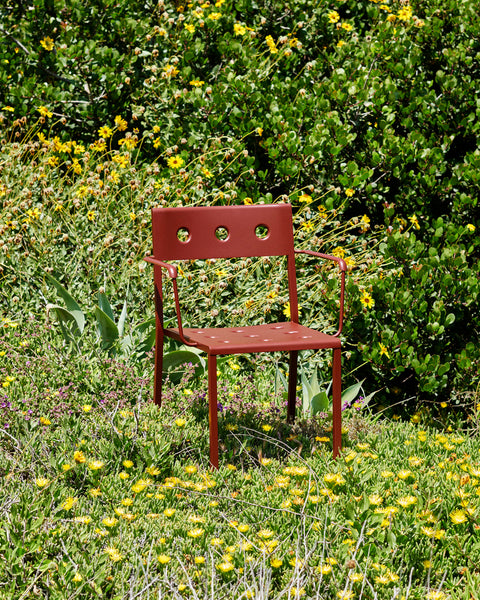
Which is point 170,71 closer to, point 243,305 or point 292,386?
point 243,305

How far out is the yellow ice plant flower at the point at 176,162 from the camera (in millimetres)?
4836

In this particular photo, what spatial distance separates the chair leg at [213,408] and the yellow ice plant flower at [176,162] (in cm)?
223

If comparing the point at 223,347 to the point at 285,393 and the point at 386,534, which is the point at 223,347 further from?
the point at 285,393

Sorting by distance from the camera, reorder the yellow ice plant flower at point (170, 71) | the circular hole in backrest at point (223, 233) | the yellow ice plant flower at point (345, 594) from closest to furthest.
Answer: the yellow ice plant flower at point (345, 594), the circular hole in backrest at point (223, 233), the yellow ice plant flower at point (170, 71)

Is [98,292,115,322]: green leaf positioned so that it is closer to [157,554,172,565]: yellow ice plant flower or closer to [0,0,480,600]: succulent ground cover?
[0,0,480,600]: succulent ground cover

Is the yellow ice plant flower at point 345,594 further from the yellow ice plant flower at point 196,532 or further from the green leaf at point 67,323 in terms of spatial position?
the green leaf at point 67,323

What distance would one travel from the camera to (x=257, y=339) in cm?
301

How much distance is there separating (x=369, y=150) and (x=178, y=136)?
1216mm

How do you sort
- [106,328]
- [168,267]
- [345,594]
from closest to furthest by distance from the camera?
Result: 1. [345,594]
2. [168,267]
3. [106,328]

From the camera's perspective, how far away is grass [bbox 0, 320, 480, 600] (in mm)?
2137

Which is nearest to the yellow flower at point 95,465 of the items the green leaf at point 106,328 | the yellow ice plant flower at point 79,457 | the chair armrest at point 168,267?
the yellow ice plant flower at point 79,457

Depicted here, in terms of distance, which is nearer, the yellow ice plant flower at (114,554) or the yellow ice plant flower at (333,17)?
the yellow ice plant flower at (114,554)

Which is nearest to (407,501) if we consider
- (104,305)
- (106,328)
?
(106,328)

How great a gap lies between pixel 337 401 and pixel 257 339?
1.31 feet
